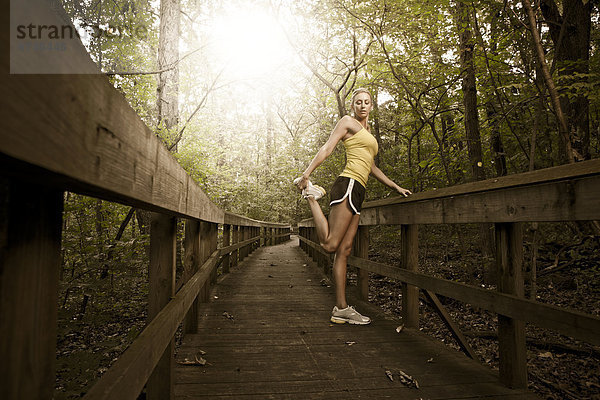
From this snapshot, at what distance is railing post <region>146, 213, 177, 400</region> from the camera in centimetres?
164

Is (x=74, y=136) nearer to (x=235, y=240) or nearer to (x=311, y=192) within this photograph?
(x=311, y=192)

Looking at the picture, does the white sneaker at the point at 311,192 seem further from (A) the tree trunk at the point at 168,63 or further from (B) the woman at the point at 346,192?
(A) the tree trunk at the point at 168,63

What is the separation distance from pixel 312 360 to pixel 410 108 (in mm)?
5783

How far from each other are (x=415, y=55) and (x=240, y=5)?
4529mm

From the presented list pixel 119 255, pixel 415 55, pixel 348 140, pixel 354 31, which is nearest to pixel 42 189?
pixel 348 140

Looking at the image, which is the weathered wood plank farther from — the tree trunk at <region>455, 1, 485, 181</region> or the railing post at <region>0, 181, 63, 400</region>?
the tree trunk at <region>455, 1, 485, 181</region>

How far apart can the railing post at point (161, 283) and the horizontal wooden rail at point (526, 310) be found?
1.72m

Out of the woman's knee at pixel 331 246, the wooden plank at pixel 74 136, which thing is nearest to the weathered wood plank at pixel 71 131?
the wooden plank at pixel 74 136

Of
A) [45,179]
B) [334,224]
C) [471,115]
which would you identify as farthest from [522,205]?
[471,115]

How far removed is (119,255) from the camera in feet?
15.4

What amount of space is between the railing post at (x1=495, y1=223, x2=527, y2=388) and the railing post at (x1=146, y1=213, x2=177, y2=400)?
181 cm

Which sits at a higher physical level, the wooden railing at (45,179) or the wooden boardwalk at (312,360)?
the wooden railing at (45,179)

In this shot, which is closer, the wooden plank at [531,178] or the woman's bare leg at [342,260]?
the wooden plank at [531,178]

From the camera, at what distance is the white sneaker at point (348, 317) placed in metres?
3.28
